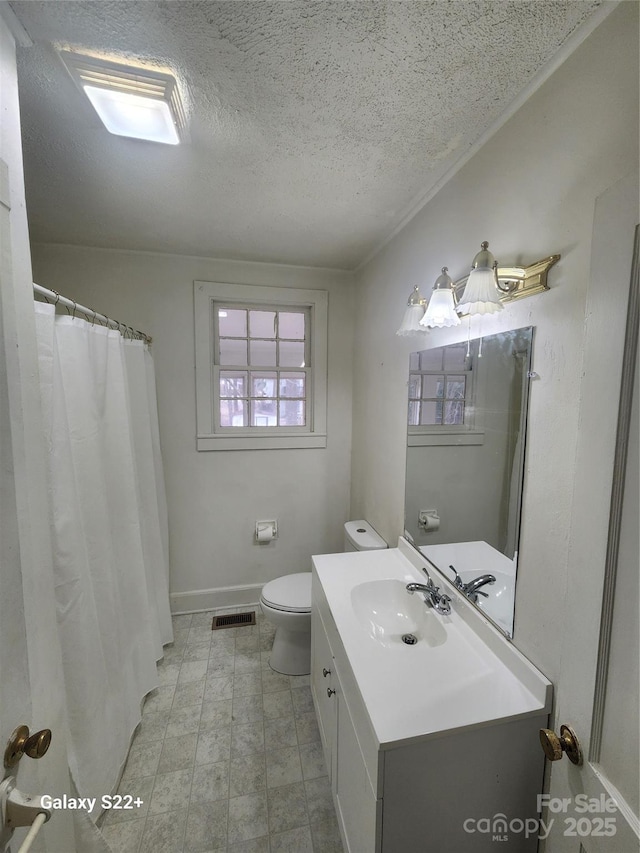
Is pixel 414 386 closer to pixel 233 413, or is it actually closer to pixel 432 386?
pixel 432 386

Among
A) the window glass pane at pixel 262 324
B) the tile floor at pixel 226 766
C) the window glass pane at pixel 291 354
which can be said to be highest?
the window glass pane at pixel 262 324

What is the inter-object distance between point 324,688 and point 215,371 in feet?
6.28

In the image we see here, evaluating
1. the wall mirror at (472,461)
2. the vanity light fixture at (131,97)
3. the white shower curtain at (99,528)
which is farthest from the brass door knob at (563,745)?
the vanity light fixture at (131,97)

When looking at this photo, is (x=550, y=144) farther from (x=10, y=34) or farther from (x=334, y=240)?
(x=10, y=34)

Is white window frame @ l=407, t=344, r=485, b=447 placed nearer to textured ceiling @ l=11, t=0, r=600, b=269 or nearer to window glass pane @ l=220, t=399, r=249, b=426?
textured ceiling @ l=11, t=0, r=600, b=269

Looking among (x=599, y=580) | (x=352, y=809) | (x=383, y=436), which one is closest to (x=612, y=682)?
(x=599, y=580)

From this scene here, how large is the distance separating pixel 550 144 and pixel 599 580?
108 cm

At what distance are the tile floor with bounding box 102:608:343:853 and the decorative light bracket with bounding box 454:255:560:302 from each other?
193 centimetres

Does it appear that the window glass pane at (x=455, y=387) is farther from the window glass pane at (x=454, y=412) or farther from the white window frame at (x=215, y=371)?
the white window frame at (x=215, y=371)

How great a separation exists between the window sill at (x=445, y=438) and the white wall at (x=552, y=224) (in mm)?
292

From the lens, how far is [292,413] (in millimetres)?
2549

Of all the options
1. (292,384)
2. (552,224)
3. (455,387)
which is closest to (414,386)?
(455,387)

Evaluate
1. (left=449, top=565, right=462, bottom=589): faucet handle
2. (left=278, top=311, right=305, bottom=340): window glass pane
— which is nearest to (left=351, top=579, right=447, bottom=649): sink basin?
(left=449, top=565, right=462, bottom=589): faucet handle

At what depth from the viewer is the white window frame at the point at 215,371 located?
2305 mm
